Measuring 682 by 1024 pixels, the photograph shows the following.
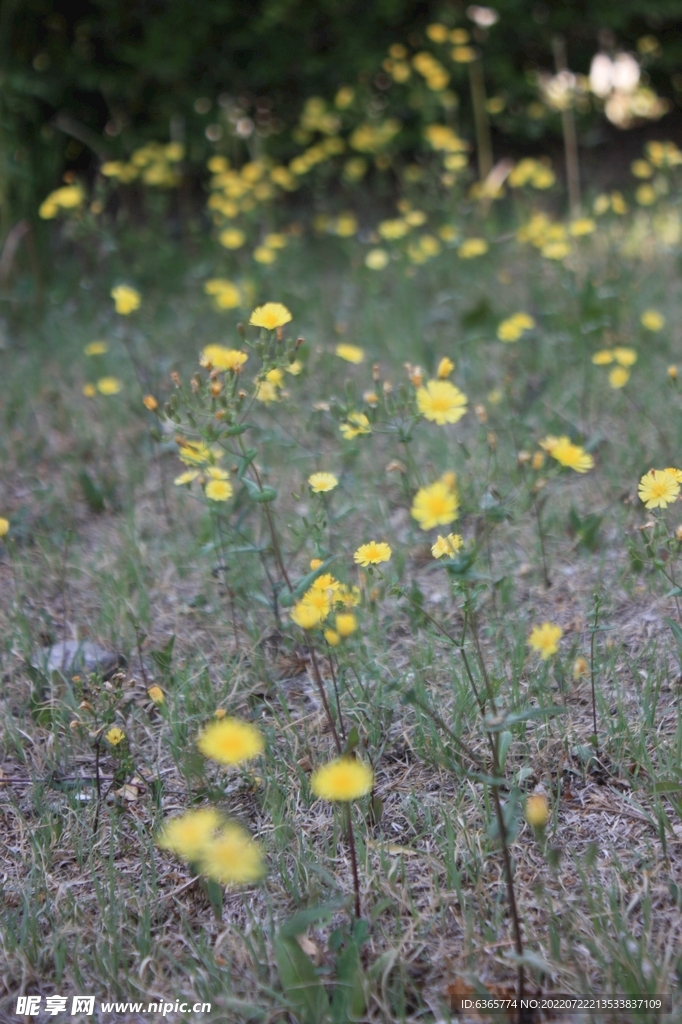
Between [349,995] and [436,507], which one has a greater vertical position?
[436,507]

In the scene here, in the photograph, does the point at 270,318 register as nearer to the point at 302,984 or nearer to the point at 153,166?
the point at 302,984

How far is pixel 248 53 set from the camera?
193 inches

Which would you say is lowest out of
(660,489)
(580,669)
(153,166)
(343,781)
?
(343,781)

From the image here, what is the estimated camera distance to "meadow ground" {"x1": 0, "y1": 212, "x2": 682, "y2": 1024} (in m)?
1.22

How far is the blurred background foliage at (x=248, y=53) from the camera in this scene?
4586 millimetres

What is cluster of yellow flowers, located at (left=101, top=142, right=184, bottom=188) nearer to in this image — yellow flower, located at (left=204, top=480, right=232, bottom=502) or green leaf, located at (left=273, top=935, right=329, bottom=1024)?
yellow flower, located at (left=204, top=480, right=232, bottom=502)

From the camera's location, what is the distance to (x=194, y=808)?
1.50 meters

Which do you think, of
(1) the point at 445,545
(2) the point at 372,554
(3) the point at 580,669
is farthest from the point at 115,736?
(3) the point at 580,669

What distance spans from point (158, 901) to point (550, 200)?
449 cm

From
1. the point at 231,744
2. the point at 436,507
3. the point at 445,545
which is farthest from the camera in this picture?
the point at 445,545

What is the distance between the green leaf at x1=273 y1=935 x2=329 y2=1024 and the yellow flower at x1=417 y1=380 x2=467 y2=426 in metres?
0.92

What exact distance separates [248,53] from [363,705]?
451 cm

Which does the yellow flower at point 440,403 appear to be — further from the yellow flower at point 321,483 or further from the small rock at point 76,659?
the small rock at point 76,659

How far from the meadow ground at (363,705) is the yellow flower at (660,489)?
6cm
